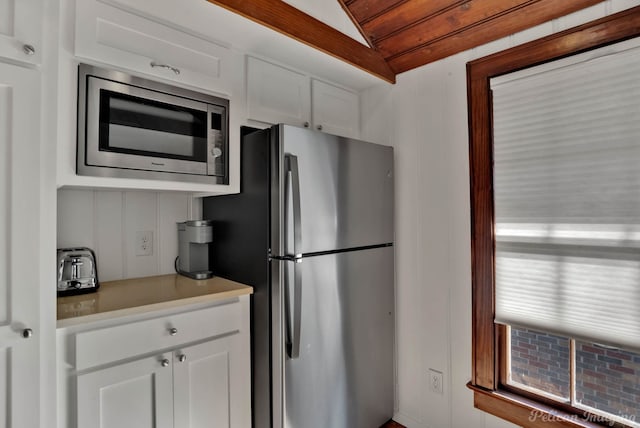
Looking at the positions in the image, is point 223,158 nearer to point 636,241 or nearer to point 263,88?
point 263,88

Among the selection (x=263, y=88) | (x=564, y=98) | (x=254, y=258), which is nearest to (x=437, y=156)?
(x=564, y=98)

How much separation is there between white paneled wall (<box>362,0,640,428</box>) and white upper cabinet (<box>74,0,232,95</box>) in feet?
3.55

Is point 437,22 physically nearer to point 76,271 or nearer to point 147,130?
point 147,130

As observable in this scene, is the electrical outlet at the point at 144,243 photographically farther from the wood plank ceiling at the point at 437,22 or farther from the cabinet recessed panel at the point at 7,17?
the wood plank ceiling at the point at 437,22

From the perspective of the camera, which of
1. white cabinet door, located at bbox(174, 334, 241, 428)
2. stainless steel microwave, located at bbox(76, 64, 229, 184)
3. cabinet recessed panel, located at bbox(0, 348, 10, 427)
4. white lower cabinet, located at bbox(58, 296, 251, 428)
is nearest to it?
cabinet recessed panel, located at bbox(0, 348, 10, 427)

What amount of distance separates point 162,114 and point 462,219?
155 centimetres

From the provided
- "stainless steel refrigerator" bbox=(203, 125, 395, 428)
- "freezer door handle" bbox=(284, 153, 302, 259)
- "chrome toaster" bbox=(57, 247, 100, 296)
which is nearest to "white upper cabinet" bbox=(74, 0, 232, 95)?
"stainless steel refrigerator" bbox=(203, 125, 395, 428)

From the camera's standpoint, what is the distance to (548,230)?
147 cm

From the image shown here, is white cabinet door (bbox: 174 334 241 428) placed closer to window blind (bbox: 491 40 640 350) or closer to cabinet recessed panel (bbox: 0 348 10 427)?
cabinet recessed panel (bbox: 0 348 10 427)

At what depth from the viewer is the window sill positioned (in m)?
1.42

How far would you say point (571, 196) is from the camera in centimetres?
141

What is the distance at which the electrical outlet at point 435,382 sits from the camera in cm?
185

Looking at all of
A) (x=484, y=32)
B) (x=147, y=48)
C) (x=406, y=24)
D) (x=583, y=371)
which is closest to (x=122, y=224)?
(x=147, y=48)

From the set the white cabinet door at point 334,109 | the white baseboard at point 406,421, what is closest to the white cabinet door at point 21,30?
the white cabinet door at point 334,109
